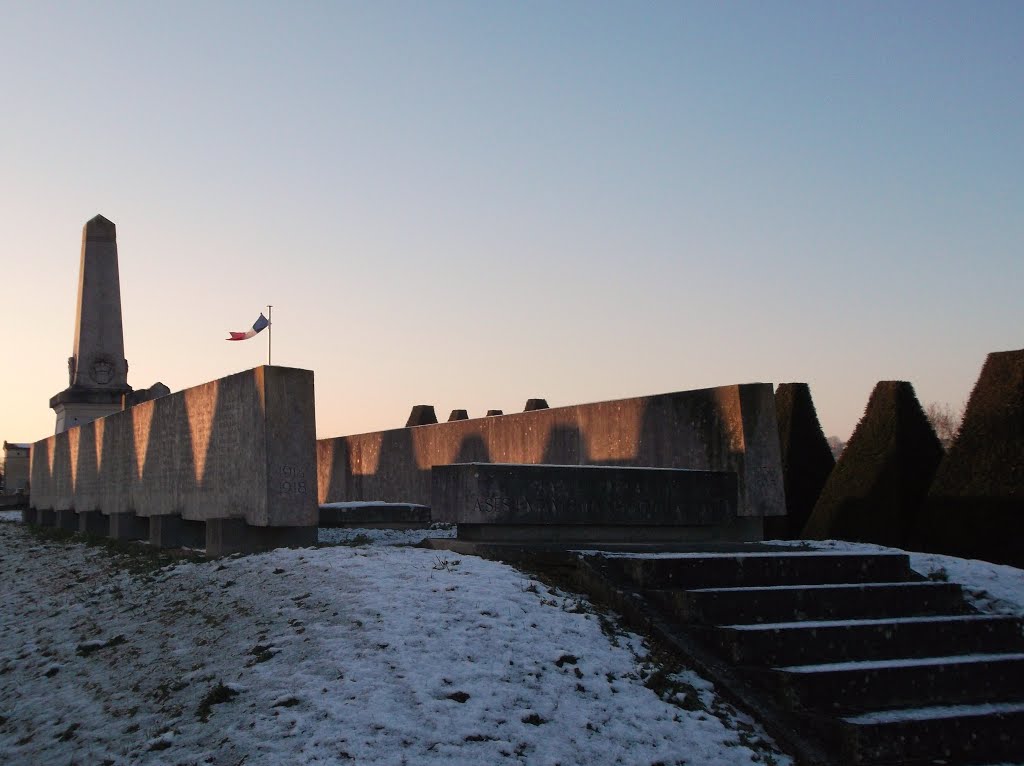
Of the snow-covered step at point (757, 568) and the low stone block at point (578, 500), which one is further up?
the low stone block at point (578, 500)

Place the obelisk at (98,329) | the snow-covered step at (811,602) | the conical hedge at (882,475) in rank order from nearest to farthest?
the snow-covered step at (811,602)
the conical hedge at (882,475)
the obelisk at (98,329)

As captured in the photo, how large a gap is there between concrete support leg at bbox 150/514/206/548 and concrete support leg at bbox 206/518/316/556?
11.3 feet

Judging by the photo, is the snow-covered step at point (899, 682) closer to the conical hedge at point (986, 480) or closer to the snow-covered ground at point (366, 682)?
the snow-covered ground at point (366, 682)

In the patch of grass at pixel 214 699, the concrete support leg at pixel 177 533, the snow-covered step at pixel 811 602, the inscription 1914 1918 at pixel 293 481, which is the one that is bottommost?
the patch of grass at pixel 214 699

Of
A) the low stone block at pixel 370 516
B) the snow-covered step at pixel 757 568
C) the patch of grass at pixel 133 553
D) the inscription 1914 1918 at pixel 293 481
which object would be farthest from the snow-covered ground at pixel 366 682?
the low stone block at pixel 370 516

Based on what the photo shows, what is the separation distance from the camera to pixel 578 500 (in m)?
10.5

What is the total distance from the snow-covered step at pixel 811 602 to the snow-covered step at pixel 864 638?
161 millimetres

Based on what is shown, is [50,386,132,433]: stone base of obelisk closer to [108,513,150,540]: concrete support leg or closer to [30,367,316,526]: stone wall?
[30,367,316,526]: stone wall

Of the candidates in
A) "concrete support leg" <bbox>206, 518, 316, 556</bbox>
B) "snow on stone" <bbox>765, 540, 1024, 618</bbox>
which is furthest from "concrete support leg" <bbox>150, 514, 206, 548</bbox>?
"snow on stone" <bbox>765, 540, 1024, 618</bbox>

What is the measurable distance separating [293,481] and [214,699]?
200 inches

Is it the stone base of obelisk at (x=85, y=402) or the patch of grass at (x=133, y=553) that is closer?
the patch of grass at (x=133, y=553)

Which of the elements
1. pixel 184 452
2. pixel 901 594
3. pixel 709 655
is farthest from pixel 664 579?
pixel 184 452

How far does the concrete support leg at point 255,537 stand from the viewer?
11.5 m

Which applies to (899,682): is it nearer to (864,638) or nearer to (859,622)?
(864,638)
